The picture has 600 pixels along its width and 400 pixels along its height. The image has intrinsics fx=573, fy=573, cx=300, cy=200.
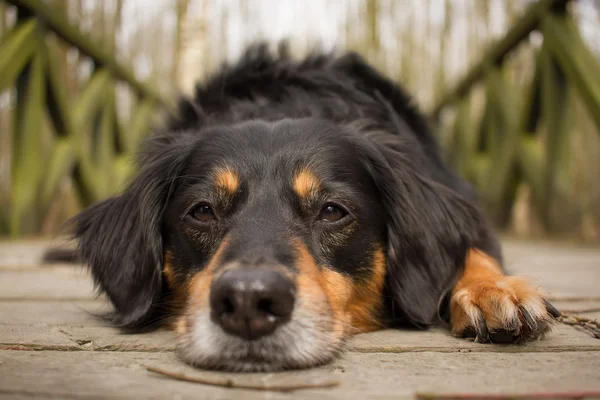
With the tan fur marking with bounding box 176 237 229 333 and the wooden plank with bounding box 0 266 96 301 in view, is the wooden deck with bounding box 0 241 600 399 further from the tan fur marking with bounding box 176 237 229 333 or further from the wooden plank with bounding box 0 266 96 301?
the wooden plank with bounding box 0 266 96 301

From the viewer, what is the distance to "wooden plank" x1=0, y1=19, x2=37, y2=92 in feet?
14.9

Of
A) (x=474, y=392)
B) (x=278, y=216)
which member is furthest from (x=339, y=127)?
(x=474, y=392)

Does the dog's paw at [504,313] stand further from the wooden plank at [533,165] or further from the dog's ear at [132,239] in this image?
the wooden plank at [533,165]

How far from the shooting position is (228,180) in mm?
2143

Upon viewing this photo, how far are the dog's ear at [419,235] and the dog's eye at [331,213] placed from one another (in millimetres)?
272

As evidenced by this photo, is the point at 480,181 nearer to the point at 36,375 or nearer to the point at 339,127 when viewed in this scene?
the point at 339,127

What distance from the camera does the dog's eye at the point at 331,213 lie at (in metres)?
2.10

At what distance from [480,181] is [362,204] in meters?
4.84

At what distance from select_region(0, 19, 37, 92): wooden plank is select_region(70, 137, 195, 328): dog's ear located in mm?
2598

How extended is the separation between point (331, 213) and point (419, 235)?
0.40m

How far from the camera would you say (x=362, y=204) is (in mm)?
2223

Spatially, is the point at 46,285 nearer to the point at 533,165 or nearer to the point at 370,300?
the point at 370,300

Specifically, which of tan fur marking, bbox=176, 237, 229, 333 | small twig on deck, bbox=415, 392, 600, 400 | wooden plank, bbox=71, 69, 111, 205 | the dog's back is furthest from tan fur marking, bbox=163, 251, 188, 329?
wooden plank, bbox=71, 69, 111, 205

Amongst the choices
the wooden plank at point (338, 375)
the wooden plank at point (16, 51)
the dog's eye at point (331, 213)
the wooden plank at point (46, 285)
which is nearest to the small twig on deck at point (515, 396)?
the wooden plank at point (338, 375)
